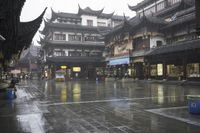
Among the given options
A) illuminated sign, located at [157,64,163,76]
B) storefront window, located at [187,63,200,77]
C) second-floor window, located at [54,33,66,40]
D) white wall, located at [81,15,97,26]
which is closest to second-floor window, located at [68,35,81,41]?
second-floor window, located at [54,33,66,40]

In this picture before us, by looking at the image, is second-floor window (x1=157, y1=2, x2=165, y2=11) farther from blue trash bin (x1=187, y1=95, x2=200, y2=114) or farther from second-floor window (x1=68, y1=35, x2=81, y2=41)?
blue trash bin (x1=187, y1=95, x2=200, y2=114)

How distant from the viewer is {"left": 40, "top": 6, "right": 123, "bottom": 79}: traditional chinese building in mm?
59594

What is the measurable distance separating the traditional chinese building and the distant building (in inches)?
278

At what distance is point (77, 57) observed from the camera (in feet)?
199

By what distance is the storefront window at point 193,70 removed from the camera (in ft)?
104

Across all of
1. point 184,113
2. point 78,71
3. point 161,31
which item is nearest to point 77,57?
point 78,71

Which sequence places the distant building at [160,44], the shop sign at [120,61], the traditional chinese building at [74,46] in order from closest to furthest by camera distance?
the distant building at [160,44], the shop sign at [120,61], the traditional chinese building at [74,46]

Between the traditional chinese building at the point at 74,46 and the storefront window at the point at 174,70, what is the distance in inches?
1033

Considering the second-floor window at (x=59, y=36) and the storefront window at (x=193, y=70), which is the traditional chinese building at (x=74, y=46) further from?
the storefront window at (x=193, y=70)

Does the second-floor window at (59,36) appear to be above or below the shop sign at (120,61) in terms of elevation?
above

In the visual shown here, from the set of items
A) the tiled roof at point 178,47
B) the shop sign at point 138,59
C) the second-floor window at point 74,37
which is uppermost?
the second-floor window at point 74,37

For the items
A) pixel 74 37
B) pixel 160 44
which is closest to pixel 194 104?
pixel 160 44

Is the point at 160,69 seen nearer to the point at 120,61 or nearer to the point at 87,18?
the point at 120,61

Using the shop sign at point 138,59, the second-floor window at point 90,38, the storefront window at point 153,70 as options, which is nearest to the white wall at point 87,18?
the second-floor window at point 90,38
